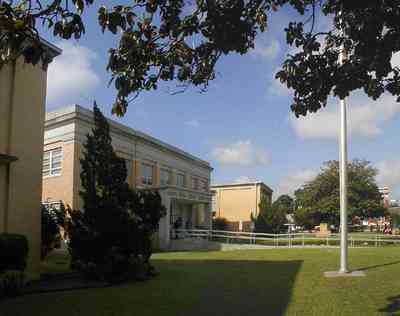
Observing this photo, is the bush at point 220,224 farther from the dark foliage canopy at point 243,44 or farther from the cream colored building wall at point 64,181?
the dark foliage canopy at point 243,44

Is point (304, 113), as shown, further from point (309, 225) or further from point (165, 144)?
point (309, 225)

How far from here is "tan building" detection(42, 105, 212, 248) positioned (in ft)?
97.1

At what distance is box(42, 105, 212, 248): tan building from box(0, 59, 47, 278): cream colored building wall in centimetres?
1226

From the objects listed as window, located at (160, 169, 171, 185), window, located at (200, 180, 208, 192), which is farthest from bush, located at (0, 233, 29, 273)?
window, located at (200, 180, 208, 192)

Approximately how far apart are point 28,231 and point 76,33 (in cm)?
1002

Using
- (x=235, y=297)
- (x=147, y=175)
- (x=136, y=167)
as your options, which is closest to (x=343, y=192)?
(x=235, y=297)

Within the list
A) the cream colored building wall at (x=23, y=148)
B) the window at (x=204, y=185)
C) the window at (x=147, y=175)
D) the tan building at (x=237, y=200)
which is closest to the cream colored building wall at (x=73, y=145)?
the window at (x=147, y=175)

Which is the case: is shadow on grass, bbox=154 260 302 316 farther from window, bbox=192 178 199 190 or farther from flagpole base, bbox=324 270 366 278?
window, bbox=192 178 199 190

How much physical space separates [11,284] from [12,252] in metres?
0.92

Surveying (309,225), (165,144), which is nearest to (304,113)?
(165,144)

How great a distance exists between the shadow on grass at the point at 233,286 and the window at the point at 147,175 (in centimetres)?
1827

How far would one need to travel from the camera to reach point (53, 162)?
30.9m

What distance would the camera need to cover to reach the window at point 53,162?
99.8 ft

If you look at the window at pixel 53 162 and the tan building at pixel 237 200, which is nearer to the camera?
the window at pixel 53 162
